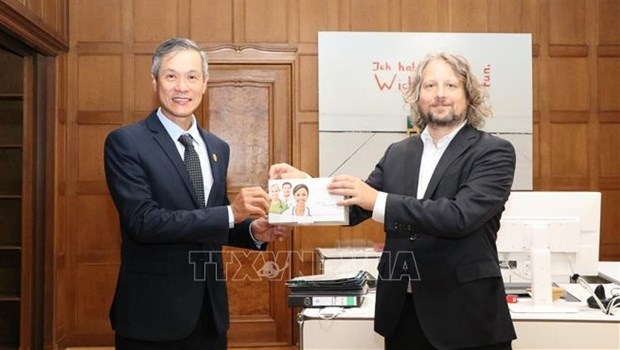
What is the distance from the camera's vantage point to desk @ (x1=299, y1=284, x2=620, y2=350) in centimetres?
245

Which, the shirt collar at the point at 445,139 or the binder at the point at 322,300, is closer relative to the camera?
the shirt collar at the point at 445,139

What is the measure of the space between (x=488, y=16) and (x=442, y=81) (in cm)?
353

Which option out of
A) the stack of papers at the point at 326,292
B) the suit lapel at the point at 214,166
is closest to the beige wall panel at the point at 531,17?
the stack of papers at the point at 326,292

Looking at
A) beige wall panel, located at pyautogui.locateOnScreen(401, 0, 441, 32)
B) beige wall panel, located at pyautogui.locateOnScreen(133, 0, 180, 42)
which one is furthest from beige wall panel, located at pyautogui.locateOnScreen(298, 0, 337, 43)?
beige wall panel, located at pyautogui.locateOnScreen(133, 0, 180, 42)

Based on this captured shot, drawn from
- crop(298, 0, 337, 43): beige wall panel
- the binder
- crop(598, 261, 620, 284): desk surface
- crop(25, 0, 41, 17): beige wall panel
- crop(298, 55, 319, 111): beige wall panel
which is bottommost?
crop(598, 261, 620, 284): desk surface

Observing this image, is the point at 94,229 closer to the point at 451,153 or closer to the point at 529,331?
the point at 529,331

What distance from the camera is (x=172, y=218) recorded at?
6.32 feet

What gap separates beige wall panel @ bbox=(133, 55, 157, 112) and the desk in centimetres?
310

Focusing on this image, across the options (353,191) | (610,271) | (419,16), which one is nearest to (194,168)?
(353,191)

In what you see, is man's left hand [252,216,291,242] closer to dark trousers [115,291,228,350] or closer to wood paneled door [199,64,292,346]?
dark trousers [115,291,228,350]

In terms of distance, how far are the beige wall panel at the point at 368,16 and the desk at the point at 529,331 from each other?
3194 millimetres

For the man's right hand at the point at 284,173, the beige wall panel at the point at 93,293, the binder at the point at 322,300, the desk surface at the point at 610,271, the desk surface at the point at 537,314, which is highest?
the man's right hand at the point at 284,173

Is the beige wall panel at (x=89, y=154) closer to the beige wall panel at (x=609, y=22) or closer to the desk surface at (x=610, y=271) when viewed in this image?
the desk surface at (x=610, y=271)

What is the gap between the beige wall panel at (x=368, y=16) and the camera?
5172mm
